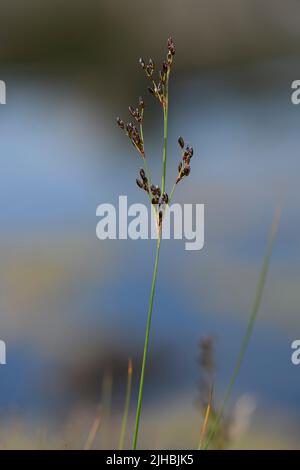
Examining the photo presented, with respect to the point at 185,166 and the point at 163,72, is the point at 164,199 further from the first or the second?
the point at 163,72

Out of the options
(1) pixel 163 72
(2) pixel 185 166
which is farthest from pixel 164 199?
(1) pixel 163 72

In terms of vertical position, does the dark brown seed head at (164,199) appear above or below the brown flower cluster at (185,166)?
below

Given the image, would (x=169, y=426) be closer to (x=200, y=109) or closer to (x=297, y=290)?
(x=297, y=290)

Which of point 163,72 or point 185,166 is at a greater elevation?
point 163,72

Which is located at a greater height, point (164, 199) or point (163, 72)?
point (163, 72)

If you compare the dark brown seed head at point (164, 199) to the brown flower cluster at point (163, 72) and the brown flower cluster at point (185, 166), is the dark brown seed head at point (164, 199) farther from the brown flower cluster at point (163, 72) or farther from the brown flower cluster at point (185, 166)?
the brown flower cluster at point (163, 72)

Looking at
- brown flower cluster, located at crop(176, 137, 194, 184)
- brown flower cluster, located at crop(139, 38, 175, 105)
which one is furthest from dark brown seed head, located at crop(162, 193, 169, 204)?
brown flower cluster, located at crop(139, 38, 175, 105)

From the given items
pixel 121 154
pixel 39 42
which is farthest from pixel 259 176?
pixel 39 42

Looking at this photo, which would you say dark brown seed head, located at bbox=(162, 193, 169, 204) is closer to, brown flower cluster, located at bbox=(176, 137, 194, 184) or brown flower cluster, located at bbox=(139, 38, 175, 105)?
brown flower cluster, located at bbox=(176, 137, 194, 184)

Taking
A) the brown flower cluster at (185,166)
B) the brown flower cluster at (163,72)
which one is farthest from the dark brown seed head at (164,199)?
the brown flower cluster at (163,72)

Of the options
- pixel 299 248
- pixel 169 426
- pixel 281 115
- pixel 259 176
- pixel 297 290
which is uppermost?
pixel 281 115

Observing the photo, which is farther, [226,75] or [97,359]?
[226,75]
